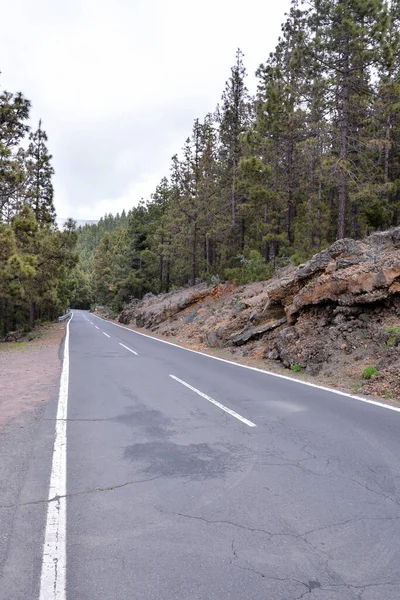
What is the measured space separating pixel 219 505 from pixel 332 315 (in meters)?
9.84

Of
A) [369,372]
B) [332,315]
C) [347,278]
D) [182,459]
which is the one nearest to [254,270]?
[332,315]

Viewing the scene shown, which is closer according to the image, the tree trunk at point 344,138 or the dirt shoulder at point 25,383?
the dirt shoulder at point 25,383

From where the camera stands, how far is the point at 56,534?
10.6 feet

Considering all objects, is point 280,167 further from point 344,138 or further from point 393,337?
point 393,337

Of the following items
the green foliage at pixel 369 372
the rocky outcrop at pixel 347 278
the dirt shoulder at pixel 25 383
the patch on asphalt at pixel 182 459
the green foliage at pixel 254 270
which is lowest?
the dirt shoulder at pixel 25 383

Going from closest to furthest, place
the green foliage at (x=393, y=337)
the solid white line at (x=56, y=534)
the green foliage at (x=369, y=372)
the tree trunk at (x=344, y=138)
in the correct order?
the solid white line at (x=56, y=534), the green foliage at (x=369, y=372), the green foliage at (x=393, y=337), the tree trunk at (x=344, y=138)

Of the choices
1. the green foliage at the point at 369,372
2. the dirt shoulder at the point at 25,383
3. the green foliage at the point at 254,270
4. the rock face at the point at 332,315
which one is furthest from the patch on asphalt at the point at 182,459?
the green foliage at the point at 254,270

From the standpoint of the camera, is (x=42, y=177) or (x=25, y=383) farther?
(x=42, y=177)

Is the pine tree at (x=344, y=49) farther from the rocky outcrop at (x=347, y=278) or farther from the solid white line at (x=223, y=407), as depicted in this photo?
the solid white line at (x=223, y=407)

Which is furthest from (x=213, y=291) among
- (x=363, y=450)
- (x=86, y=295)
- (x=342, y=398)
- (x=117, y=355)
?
(x=86, y=295)

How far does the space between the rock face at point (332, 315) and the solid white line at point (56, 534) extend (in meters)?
7.48

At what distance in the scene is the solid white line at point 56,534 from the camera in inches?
104

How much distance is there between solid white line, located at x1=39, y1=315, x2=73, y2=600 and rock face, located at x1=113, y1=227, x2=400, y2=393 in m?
7.48

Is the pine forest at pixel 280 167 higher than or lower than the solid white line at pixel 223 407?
higher
